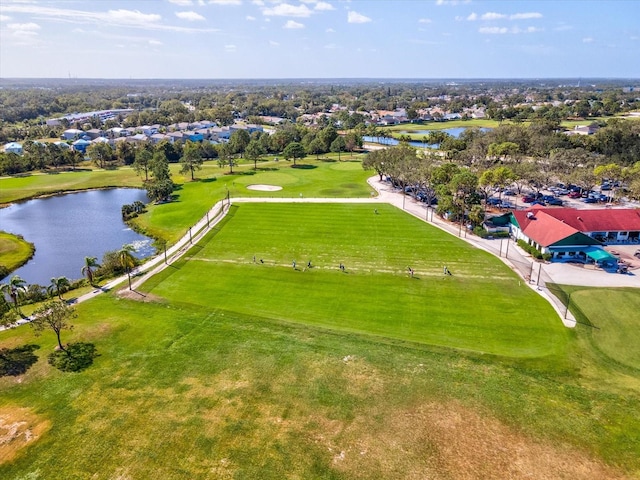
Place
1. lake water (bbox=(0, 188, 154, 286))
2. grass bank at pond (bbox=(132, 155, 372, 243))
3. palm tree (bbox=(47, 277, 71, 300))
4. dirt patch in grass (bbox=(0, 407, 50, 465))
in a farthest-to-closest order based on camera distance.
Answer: grass bank at pond (bbox=(132, 155, 372, 243)) → lake water (bbox=(0, 188, 154, 286)) → palm tree (bbox=(47, 277, 71, 300)) → dirt patch in grass (bbox=(0, 407, 50, 465))

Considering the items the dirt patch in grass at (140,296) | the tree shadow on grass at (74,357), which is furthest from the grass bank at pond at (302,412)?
the dirt patch in grass at (140,296)

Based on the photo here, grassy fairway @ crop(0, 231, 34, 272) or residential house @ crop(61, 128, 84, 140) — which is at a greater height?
residential house @ crop(61, 128, 84, 140)

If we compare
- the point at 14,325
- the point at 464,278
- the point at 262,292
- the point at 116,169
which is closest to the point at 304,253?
the point at 262,292

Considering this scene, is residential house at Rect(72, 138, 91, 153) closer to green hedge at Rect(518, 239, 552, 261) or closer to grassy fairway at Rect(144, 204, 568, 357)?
grassy fairway at Rect(144, 204, 568, 357)

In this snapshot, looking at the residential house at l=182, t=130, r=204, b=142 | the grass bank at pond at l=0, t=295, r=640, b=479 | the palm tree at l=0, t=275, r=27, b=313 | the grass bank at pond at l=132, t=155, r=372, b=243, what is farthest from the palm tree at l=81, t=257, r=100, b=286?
the residential house at l=182, t=130, r=204, b=142

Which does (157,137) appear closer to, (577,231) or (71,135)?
(71,135)

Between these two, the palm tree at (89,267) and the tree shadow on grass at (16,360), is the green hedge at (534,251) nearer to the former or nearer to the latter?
the palm tree at (89,267)
